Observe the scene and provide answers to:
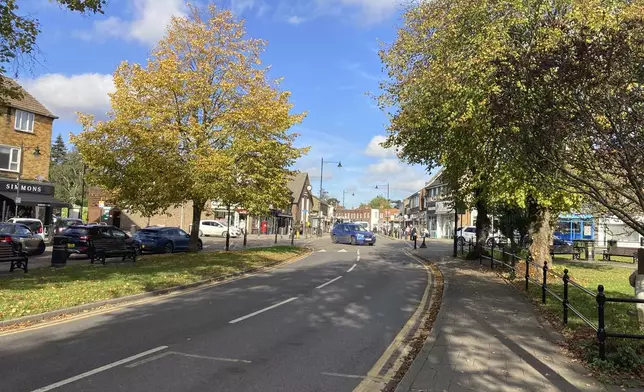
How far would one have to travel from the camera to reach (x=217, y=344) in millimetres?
7426

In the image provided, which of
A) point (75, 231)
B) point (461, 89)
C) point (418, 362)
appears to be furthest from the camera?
point (75, 231)

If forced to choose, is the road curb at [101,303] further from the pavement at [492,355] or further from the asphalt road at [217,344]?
the pavement at [492,355]

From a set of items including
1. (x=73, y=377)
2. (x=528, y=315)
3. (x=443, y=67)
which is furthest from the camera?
(x=443, y=67)

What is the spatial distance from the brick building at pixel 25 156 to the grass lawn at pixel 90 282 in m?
19.0

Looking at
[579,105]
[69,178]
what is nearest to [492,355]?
[579,105]

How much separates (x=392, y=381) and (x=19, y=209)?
37080mm

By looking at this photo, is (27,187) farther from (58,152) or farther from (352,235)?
(58,152)

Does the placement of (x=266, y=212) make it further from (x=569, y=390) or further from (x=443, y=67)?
(x=569, y=390)

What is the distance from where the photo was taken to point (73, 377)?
5.68m

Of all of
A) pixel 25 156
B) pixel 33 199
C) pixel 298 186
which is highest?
pixel 298 186

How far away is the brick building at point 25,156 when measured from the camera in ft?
105

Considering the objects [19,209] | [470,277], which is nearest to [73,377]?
[470,277]

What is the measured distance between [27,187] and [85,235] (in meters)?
15.9

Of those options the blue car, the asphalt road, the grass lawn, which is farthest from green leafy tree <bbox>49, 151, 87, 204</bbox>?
the asphalt road
